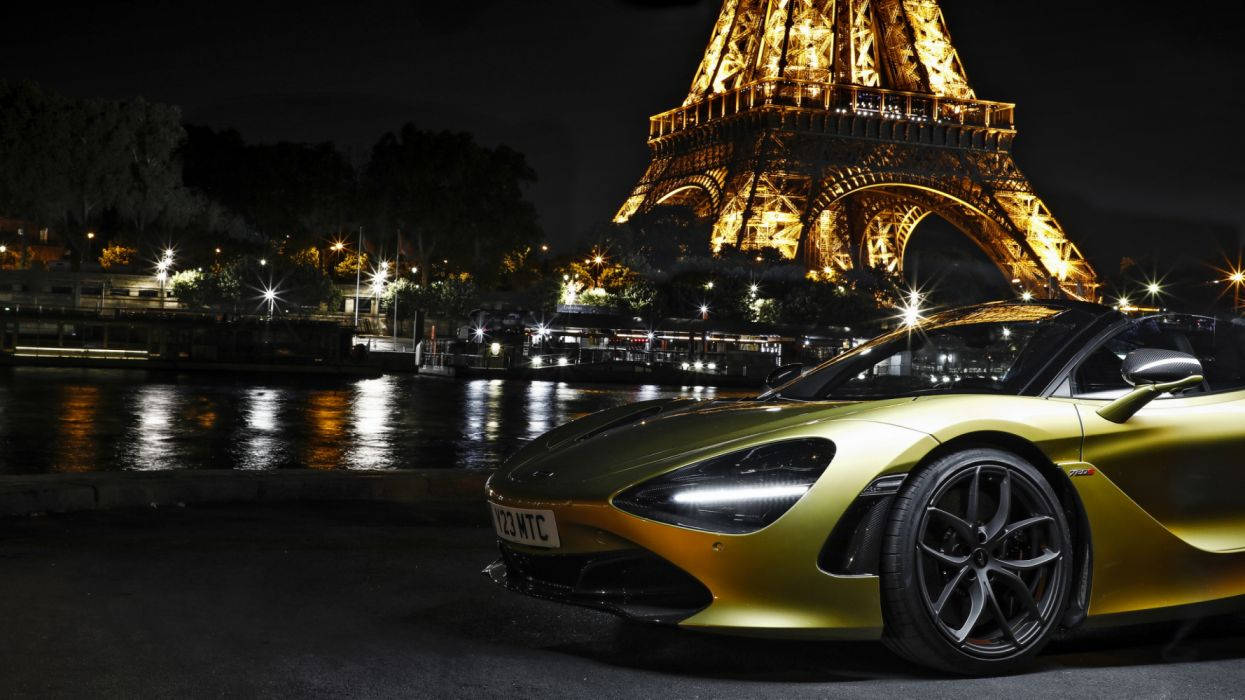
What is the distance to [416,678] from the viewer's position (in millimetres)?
3426

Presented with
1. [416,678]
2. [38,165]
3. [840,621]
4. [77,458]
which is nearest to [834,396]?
[840,621]

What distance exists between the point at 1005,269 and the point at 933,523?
56.3 metres

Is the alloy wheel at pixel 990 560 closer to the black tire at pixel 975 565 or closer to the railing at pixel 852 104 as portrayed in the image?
the black tire at pixel 975 565

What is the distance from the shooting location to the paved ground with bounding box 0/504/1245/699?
338 centimetres

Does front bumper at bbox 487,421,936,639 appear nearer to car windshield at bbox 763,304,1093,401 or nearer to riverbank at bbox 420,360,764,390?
car windshield at bbox 763,304,1093,401

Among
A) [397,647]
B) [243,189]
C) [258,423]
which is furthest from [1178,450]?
[243,189]

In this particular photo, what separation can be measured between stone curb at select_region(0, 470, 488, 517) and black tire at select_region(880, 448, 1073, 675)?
13.3 ft

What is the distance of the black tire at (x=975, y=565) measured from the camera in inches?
138

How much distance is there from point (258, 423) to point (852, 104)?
4531cm

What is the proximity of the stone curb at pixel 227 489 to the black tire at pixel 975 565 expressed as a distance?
406 centimetres

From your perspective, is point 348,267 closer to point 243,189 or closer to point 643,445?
point 243,189

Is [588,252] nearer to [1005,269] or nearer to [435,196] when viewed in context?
[435,196]

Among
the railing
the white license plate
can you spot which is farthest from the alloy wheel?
the railing

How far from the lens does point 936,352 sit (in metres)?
4.73
